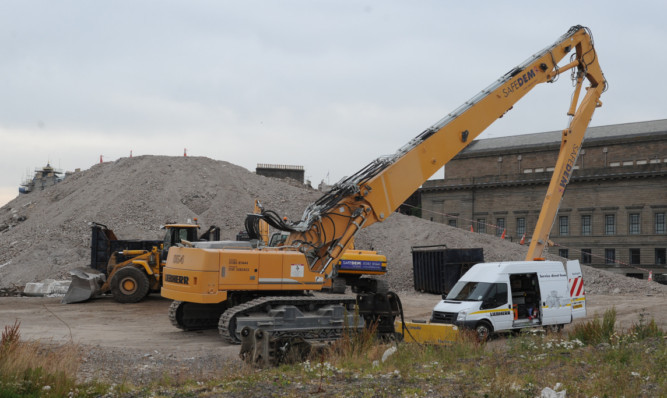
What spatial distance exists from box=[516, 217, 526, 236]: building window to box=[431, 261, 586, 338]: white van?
184 ft

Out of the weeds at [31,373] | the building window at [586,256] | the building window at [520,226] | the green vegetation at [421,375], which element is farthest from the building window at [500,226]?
the weeds at [31,373]

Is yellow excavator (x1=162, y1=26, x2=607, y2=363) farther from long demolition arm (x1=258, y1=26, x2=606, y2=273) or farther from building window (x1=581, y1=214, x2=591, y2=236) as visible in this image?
building window (x1=581, y1=214, x2=591, y2=236)

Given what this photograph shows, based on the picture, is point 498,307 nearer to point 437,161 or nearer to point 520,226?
point 437,161

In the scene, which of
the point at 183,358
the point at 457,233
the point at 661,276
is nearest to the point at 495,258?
the point at 457,233

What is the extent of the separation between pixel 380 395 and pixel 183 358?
5.55 meters

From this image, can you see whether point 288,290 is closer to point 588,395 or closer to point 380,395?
A: point 380,395

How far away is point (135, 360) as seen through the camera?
11.5 metres

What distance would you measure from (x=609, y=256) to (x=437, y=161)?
55.3 metres

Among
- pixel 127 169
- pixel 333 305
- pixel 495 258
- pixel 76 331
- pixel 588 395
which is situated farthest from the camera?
pixel 127 169

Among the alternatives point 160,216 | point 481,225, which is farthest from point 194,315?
point 481,225

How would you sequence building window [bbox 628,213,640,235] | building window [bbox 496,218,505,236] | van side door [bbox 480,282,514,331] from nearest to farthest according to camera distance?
van side door [bbox 480,282,514,331] < building window [bbox 628,213,640,235] < building window [bbox 496,218,505,236]

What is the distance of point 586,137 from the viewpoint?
7325 cm

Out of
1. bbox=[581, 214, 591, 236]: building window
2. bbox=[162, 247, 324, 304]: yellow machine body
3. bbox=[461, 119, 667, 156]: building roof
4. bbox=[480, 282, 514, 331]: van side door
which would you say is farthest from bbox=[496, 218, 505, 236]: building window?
bbox=[162, 247, 324, 304]: yellow machine body

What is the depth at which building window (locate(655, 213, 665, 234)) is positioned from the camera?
6216 cm
